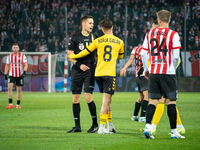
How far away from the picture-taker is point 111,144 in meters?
4.29

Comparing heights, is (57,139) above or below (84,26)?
below

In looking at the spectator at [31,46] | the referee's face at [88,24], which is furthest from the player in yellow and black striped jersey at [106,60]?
the spectator at [31,46]

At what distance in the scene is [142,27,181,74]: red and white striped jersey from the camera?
4527mm

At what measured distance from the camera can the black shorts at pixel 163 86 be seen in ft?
14.9

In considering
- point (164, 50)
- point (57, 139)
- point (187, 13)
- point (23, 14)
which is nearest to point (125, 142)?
point (57, 139)

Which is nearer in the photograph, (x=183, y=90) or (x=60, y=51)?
(x=183, y=90)

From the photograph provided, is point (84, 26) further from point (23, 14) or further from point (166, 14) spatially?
point (23, 14)

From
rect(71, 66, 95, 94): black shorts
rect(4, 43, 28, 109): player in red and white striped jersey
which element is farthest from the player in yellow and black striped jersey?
rect(4, 43, 28, 109): player in red and white striped jersey

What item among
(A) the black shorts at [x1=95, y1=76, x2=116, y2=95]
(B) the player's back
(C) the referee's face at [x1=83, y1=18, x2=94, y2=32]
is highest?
(C) the referee's face at [x1=83, y1=18, x2=94, y2=32]

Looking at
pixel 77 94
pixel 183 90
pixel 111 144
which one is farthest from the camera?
pixel 183 90

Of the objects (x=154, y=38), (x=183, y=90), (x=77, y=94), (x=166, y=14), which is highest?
(x=166, y=14)

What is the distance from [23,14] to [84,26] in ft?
57.4

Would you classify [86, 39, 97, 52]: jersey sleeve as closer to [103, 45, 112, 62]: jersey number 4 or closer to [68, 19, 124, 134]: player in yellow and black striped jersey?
[68, 19, 124, 134]: player in yellow and black striped jersey

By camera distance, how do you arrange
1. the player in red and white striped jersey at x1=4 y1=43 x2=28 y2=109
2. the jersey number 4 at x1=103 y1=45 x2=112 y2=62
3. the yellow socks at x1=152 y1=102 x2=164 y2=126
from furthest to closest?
1. the player in red and white striped jersey at x1=4 y1=43 x2=28 y2=109
2. the jersey number 4 at x1=103 y1=45 x2=112 y2=62
3. the yellow socks at x1=152 y1=102 x2=164 y2=126
